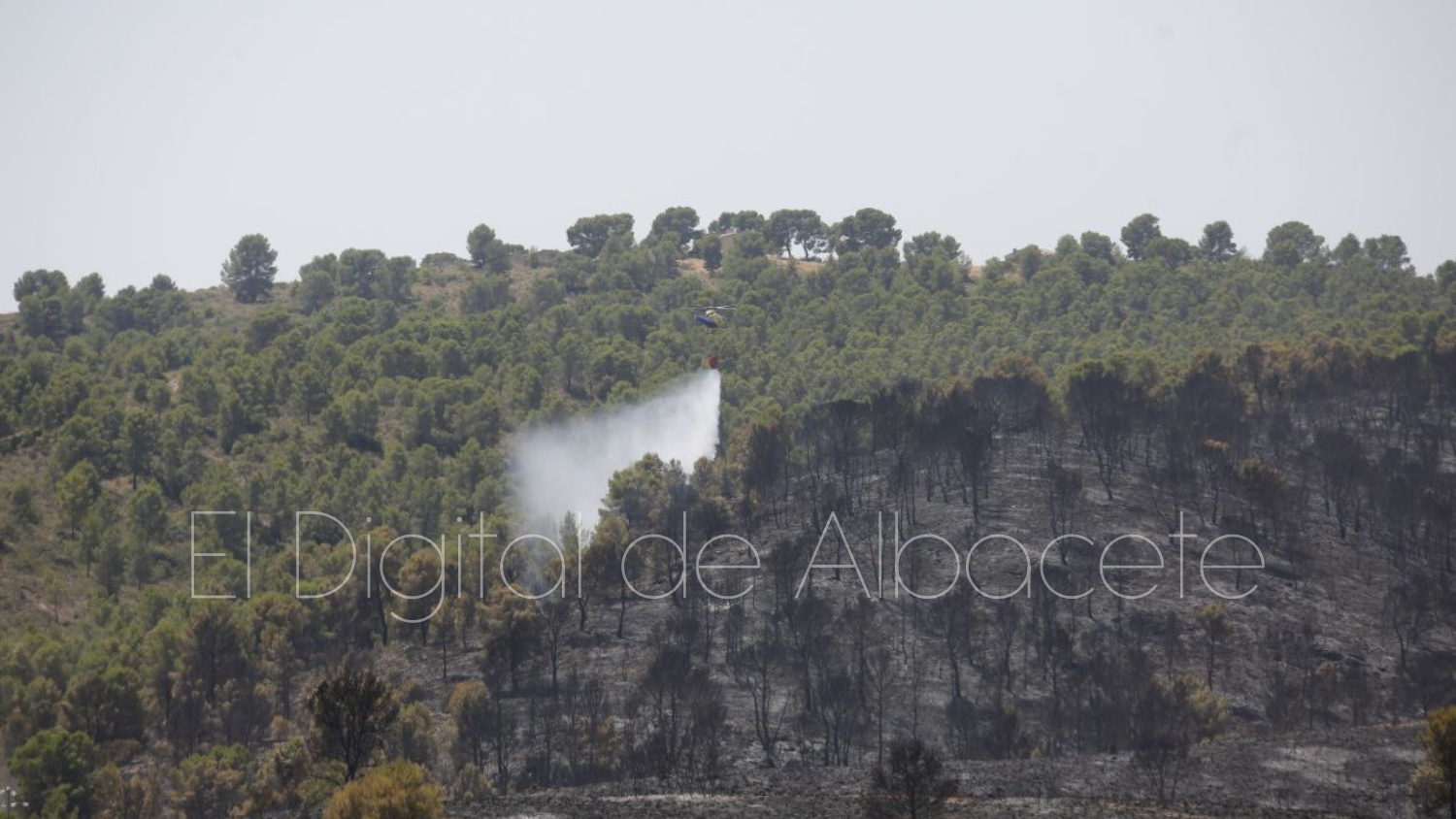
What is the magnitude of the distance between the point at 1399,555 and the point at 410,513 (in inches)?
4254

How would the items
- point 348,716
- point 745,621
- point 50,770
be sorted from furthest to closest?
point 745,621, point 50,770, point 348,716

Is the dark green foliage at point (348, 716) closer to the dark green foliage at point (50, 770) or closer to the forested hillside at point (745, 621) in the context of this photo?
the forested hillside at point (745, 621)

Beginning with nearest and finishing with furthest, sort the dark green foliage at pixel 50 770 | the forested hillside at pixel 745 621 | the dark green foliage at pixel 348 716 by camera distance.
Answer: the dark green foliage at pixel 348 716
the dark green foliage at pixel 50 770
the forested hillside at pixel 745 621

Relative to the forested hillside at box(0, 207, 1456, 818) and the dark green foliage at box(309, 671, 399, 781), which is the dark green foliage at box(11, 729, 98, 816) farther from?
the dark green foliage at box(309, 671, 399, 781)

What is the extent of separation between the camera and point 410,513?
612 feet

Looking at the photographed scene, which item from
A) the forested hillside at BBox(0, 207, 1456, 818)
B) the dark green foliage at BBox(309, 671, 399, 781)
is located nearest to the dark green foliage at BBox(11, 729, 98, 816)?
the forested hillside at BBox(0, 207, 1456, 818)

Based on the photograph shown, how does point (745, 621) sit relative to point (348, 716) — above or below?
above

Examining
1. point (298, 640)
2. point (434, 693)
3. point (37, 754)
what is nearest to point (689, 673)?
point (434, 693)

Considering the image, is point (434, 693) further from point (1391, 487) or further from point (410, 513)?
point (1391, 487)

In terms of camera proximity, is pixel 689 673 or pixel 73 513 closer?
pixel 689 673

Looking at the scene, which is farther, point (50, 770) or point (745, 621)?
point (745, 621)

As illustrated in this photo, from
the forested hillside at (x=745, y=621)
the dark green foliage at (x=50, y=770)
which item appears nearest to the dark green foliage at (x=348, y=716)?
the forested hillside at (x=745, y=621)

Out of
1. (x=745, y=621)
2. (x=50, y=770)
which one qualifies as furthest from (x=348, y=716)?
(x=745, y=621)

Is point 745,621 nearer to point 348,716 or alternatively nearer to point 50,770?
point 348,716
